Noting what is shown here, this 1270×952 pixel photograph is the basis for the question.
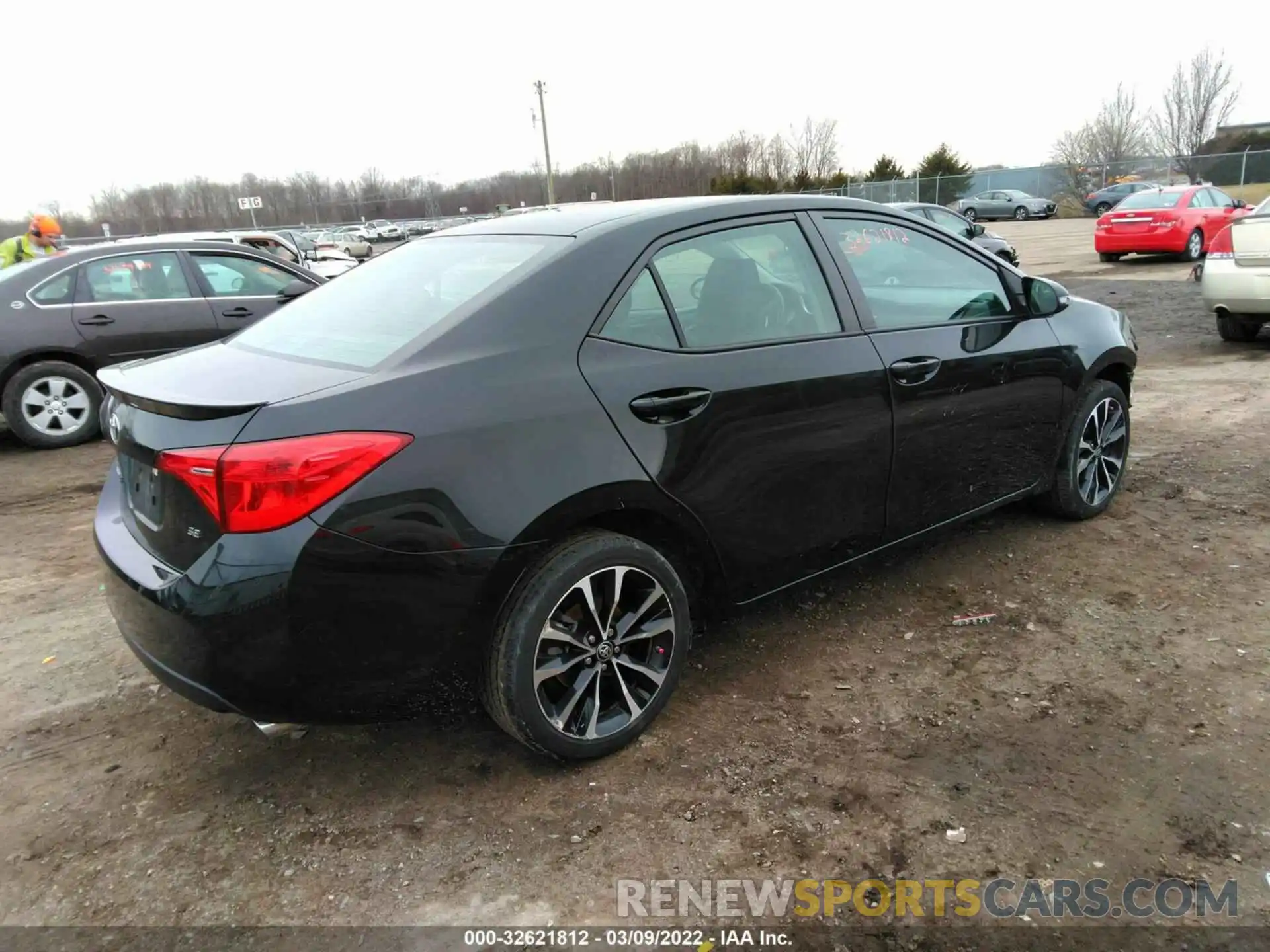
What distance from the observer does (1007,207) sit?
133 ft

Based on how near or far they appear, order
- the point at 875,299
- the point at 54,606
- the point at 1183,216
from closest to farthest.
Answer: the point at 875,299, the point at 54,606, the point at 1183,216

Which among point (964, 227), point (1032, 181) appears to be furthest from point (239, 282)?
point (1032, 181)

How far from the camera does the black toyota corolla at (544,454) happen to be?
2.28 metres

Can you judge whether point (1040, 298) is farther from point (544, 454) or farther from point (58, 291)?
point (58, 291)

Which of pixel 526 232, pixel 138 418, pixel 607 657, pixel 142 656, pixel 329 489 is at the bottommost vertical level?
pixel 607 657

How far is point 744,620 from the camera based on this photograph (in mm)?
3762

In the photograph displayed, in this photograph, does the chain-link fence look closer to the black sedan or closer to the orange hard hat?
the orange hard hat

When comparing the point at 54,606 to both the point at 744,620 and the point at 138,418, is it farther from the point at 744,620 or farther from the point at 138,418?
the point at 744,620

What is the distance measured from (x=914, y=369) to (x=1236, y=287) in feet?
21.9

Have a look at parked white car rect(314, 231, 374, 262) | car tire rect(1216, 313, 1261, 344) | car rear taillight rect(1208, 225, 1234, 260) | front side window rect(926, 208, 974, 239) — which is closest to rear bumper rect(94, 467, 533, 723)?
car rear taillight rect(1208, 225, 1234, 260)

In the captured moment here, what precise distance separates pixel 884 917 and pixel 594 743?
97 cm

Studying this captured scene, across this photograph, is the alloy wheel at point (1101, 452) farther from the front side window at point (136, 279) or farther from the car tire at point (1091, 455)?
the front side window at point (136, 279)

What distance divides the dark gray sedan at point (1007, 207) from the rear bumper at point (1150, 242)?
2398 centimetres

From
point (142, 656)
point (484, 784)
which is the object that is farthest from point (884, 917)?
point (142, 656)
